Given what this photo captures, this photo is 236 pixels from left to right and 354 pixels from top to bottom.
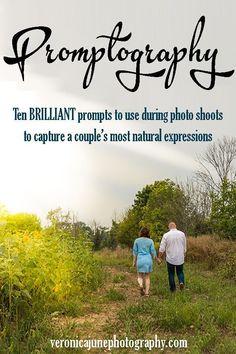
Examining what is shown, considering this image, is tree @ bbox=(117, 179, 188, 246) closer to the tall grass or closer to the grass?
the tall grass

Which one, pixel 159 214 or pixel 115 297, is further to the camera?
pixel 159 214

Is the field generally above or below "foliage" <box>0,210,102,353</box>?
below

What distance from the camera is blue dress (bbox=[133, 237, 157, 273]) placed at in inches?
520

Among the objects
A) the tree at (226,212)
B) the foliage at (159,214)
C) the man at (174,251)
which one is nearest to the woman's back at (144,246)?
the man at (174,251)

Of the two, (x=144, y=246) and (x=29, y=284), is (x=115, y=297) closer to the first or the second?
(x=144, y=246)

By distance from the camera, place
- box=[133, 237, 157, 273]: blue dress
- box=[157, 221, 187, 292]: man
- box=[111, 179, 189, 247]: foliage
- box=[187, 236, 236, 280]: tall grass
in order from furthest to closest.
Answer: box=[111, 179, 189, 247]: foliage
box=[187, 236, 236, 280]: tall grass
box=[157, 221, 187, 292]: man
box=[133, 237, 157, 273]: blue dress

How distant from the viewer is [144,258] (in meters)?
13.3

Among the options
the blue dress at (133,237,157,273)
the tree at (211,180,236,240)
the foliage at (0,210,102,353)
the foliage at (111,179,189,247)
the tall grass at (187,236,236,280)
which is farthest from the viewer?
the foliage at (111,179,189,247)

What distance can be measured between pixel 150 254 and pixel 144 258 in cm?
31

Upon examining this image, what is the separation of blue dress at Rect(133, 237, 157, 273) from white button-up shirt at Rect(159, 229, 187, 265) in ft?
2.25

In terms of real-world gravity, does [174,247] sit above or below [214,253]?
above

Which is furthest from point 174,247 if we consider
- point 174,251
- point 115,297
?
point 115,297

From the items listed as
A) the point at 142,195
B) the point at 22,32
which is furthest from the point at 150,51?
the point at 142,195

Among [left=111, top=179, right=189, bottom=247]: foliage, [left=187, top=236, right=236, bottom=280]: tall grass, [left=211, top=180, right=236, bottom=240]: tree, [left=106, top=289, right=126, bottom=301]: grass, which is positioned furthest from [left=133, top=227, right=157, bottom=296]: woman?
[left=111, top=179, right=189, bottom=247]: foliage
